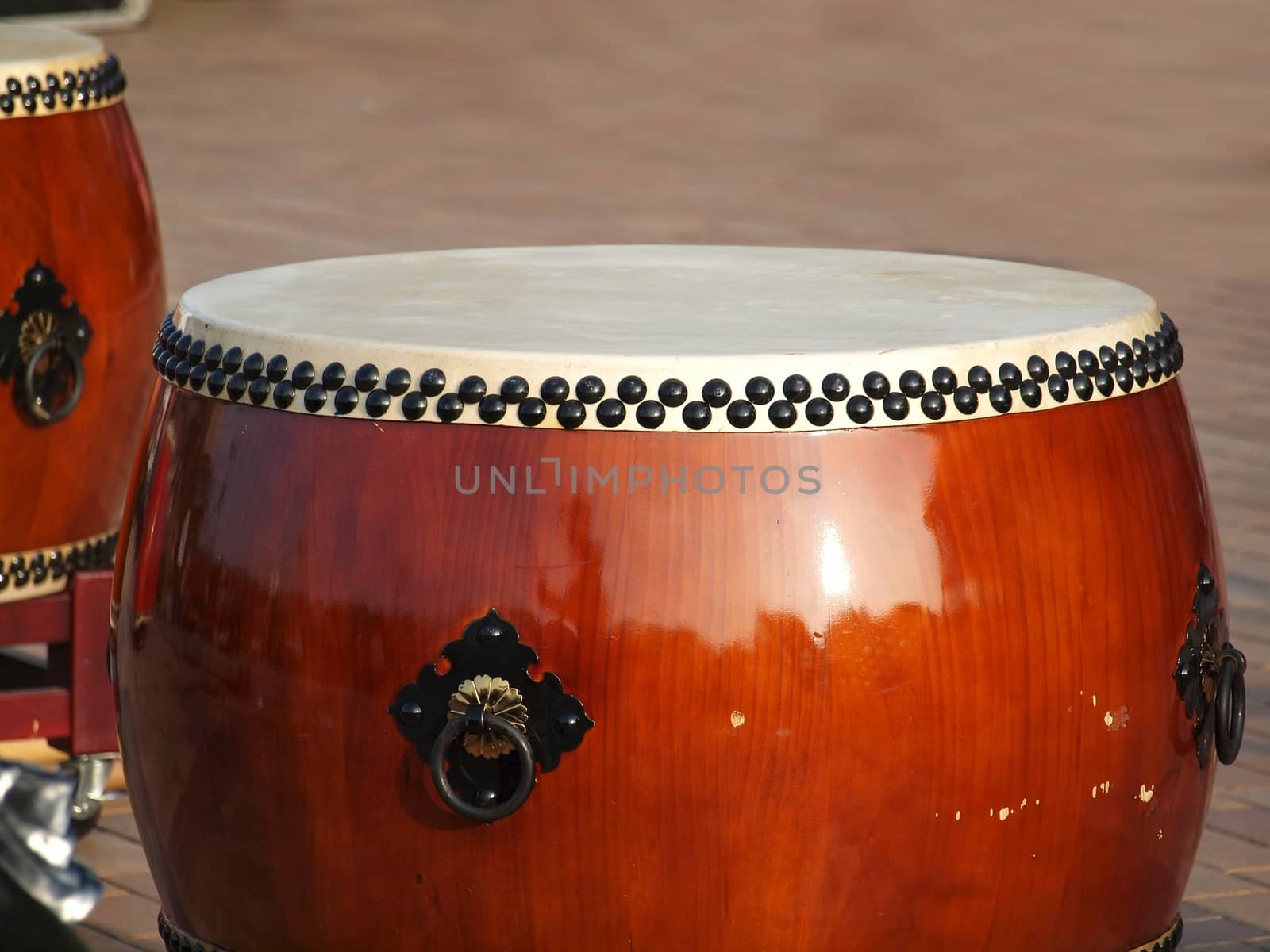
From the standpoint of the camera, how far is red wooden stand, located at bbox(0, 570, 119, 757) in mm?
2477

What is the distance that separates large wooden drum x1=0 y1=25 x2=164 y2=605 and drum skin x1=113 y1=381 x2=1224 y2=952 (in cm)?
98

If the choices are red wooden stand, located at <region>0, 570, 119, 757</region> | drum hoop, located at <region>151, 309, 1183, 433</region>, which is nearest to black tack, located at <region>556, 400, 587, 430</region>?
drum hoop, located at <region>151, 309, 1183, 433</region>

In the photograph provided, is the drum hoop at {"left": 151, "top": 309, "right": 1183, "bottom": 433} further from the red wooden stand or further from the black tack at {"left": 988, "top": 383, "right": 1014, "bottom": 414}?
the red wooden stand

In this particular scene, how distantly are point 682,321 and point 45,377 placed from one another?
3.90 ft

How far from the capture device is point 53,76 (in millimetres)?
2498

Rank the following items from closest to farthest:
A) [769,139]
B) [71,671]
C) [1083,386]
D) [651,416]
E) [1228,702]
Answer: [651,416] < [1083,386] < [1228,702] < [71,671] < [769,139]

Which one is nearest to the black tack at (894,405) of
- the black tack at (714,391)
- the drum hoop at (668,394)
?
the drum hoop at (668,394)

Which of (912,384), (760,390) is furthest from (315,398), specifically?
(912,384)

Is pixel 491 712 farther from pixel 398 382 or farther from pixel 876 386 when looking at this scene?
pixel 876 386

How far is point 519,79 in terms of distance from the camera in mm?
8719

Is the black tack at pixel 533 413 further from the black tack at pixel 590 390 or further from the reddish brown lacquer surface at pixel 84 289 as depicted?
the reddish brown lacquer surface at pixel 84 289

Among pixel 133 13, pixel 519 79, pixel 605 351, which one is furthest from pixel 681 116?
pixel 605 351

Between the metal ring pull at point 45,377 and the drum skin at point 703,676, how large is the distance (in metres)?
0.97

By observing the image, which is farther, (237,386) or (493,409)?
(237,386)
